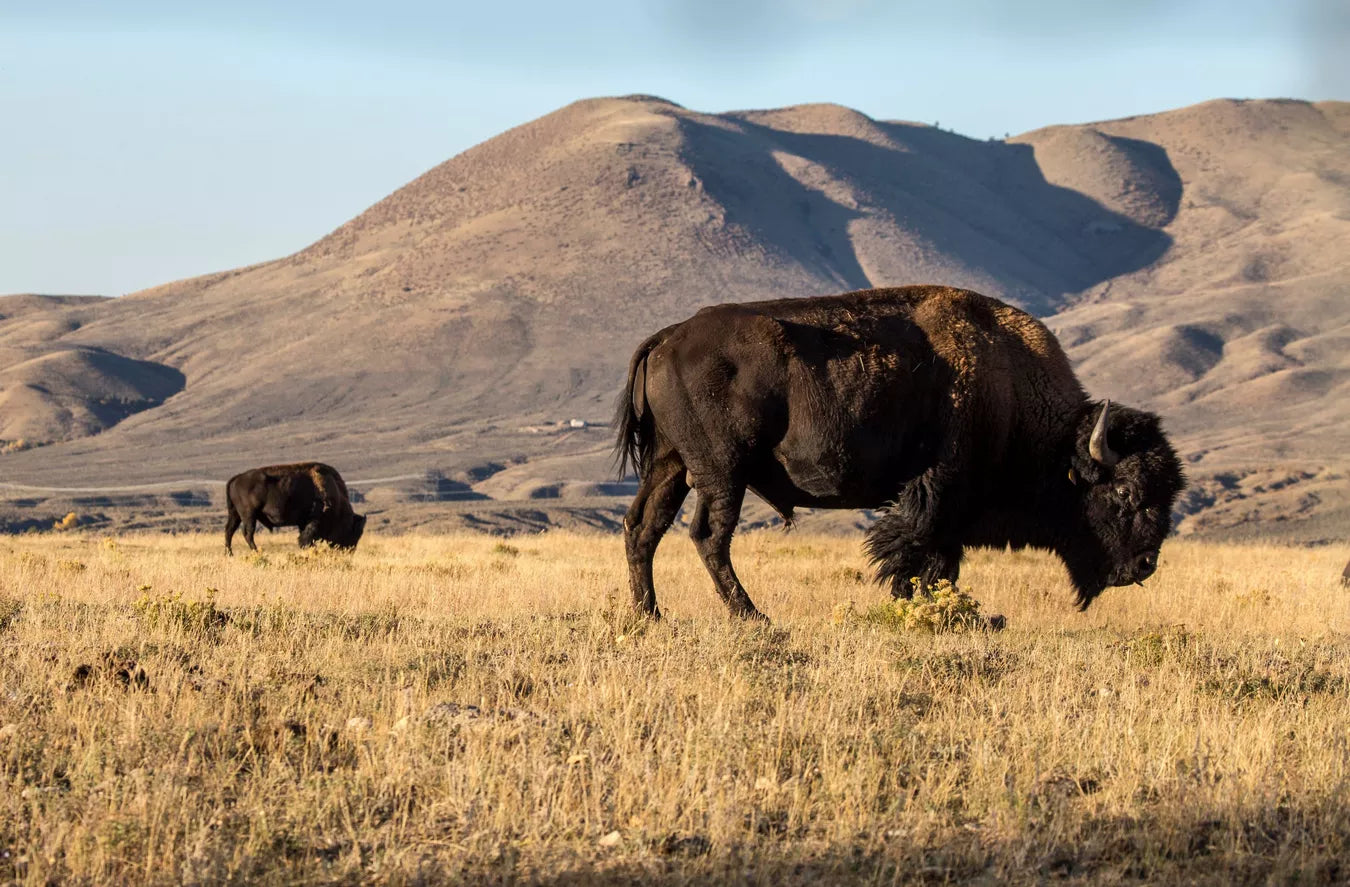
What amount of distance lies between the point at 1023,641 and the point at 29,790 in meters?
5.99

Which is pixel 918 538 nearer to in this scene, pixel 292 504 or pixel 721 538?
pixel 721 538

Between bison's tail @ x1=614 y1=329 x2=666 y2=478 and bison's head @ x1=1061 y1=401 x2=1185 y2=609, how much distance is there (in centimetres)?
295

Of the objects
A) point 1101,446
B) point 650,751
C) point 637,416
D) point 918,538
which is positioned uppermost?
point 637,416

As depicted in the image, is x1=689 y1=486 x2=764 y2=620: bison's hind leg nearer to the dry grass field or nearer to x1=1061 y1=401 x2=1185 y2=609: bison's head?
the dry grass field

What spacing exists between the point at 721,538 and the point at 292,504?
47.4 feet

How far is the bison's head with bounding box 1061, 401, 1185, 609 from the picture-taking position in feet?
34.6

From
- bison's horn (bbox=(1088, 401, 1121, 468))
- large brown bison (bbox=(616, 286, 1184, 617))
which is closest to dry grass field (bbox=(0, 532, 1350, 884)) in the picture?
large brown bison (bbox=(616, 286, 1184, 617))

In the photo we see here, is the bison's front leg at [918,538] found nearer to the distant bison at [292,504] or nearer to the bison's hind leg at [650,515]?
the bison's hind leg at [650,515]

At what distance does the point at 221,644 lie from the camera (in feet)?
27.8

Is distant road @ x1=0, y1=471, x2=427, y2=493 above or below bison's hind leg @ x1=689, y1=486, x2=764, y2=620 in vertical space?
below

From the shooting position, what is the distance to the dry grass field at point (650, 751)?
4906 mm

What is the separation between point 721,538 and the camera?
10.2m

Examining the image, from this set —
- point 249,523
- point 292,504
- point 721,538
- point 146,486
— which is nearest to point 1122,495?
point 721,538

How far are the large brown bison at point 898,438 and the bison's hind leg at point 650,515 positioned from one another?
0.01 meters
